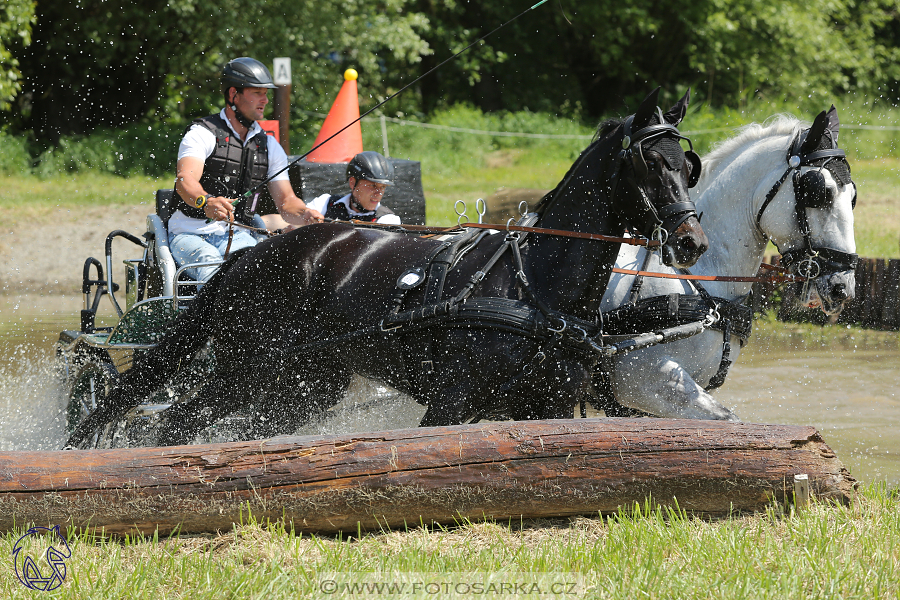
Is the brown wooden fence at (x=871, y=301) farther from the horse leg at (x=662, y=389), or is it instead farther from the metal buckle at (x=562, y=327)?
the metal buckle at (x=562, y=327)

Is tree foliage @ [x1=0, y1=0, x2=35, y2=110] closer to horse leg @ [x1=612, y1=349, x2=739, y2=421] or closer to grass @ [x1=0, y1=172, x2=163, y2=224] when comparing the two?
grass @ [x1=0, y1=172, x2=163, y2=224]

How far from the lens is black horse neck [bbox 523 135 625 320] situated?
11.6 ft

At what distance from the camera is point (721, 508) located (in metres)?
3.28

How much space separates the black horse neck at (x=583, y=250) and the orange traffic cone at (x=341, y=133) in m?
4.64

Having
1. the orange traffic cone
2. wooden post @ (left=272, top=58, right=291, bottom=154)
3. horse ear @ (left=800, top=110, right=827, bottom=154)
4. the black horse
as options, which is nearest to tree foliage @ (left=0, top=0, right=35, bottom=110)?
wooden post @ (left=272, top=58, right=291, bottom=154)

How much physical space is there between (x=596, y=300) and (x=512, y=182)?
12.5 m

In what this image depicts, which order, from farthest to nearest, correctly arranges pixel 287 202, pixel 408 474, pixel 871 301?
pixel 871 301 < pixel 287 202 < pixel 408 474

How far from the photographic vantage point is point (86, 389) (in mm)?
5238

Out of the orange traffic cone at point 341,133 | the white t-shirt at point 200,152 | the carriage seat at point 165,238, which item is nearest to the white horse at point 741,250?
the white t-shirt at point 200,152

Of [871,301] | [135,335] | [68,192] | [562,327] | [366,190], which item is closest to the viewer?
[562,327]

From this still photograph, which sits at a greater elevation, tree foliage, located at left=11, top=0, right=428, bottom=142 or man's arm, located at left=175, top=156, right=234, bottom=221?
tree foliage, located at left=11, top=0, right=428, bottom=142

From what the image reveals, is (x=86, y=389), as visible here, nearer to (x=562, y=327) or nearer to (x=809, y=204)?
(x=562, y=327)

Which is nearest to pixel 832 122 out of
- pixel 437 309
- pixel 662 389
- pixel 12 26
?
pixel 662 389

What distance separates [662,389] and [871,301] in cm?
571
